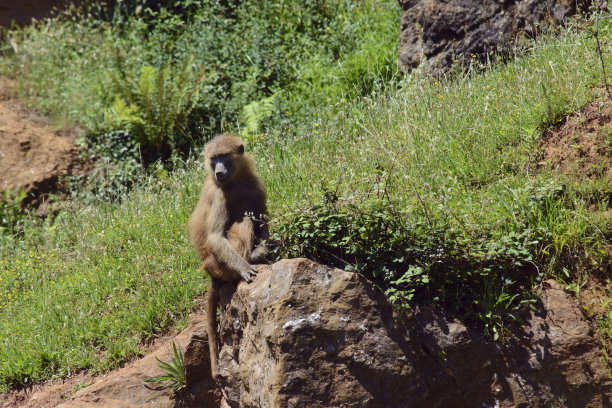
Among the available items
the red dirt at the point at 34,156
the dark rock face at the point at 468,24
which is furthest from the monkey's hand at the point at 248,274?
the red dirt at the point at 34,156

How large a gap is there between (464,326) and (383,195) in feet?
4.19

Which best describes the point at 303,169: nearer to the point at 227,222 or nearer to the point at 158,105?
the point at 227,222

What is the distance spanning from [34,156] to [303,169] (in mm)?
5861

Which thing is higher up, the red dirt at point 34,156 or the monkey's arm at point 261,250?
the red dirt at point 34,156

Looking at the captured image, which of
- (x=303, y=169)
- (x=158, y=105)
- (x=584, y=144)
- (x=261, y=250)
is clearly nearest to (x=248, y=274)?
(x=261, y=250)

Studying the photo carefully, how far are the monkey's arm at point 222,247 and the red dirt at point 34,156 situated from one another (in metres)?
5.35

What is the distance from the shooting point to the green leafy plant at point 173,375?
255 inches

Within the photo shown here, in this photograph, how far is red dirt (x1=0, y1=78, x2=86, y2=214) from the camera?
11109 mm

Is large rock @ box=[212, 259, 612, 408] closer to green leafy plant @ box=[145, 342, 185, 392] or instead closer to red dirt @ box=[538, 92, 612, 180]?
green leafy plant @ box=[145, 342, 185, 392]

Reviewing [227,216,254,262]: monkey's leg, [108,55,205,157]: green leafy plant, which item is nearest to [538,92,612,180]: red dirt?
[227,216,254,262]: monkey's leg

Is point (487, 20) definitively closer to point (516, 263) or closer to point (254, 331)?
A: point (516, 263)

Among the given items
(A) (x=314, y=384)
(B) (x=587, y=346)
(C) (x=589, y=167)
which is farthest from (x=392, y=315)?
(C) (x=589, y=167)

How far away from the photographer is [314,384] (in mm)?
5086

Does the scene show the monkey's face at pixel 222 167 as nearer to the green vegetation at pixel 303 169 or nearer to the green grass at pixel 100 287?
the green vegetation at pixel 303 169
